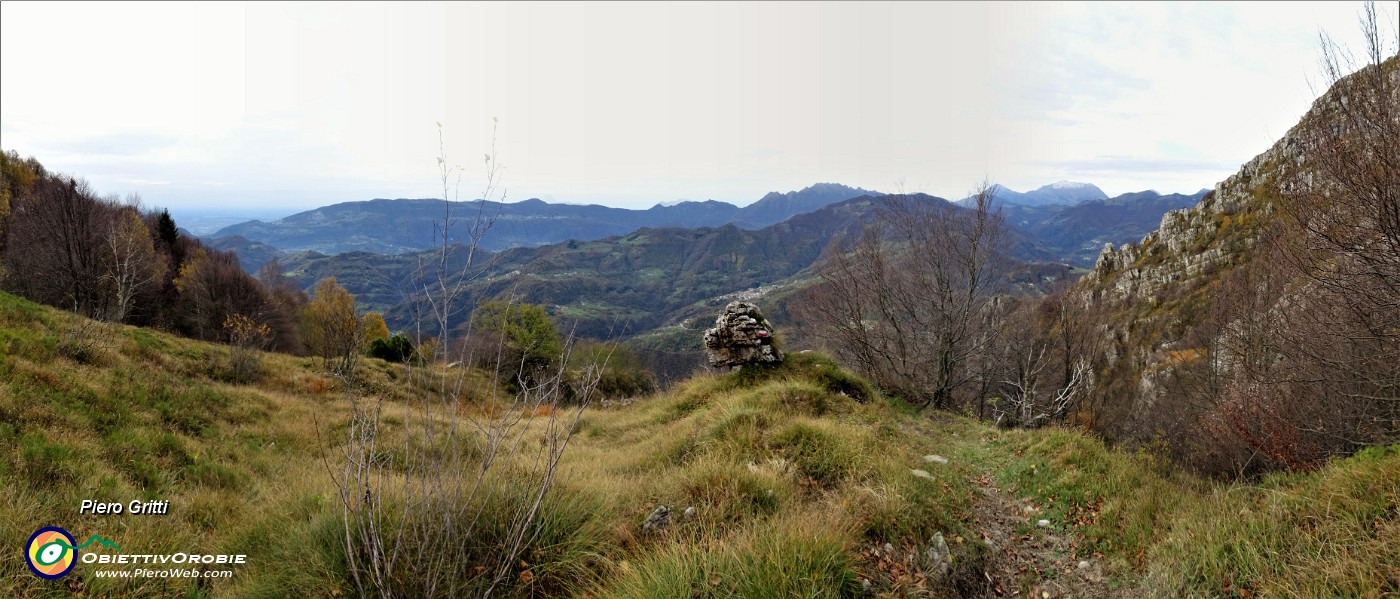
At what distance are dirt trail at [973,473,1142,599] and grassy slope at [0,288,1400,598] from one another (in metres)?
0.08

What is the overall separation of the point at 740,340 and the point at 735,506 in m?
8.87

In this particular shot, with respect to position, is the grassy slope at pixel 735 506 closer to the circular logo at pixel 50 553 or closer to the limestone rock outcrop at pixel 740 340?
the circular logo at pixel 50 553

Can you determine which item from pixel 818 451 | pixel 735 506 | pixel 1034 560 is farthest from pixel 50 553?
pixel 1034 560

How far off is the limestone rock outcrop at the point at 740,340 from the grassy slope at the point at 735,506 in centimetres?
413

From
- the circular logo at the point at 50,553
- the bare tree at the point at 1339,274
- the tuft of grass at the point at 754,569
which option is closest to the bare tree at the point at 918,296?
the bare tree at the point at 1339,274

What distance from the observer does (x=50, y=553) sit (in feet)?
12.1

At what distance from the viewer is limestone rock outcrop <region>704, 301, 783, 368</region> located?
13695 mm

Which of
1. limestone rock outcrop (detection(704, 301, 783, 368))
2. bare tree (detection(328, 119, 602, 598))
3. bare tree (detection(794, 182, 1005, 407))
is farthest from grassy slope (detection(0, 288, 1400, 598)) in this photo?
bare tree (detection(794, 182, 1005, 407))

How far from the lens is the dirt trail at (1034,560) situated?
450 centimetres

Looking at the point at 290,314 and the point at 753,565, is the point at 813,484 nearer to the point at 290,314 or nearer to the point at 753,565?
the point at 753,565

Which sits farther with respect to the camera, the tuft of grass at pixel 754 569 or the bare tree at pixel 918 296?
the bare tree at pixel 918 296

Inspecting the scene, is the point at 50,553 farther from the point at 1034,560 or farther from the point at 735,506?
the point at 1034,560

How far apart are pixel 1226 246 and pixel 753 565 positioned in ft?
226

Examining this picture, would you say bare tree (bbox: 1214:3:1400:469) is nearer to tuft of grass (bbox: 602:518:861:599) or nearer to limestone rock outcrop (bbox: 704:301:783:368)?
tuft of grass (bbox: 602:518:861:599)
